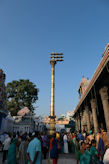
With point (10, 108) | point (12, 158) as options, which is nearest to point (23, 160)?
point (12, 158)

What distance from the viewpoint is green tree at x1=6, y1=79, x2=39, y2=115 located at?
124 ft

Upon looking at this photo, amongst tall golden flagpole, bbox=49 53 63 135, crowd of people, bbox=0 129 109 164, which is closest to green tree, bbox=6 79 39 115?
tall golden flagpole, bbox=49 53 63 135

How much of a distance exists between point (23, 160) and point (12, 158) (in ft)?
1.70

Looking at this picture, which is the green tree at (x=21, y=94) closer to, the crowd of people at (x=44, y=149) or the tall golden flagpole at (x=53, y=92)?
the tall golden flagpole at (x=53, y=92)

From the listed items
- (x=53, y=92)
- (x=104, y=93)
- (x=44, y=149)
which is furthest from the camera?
(x=53, y=92)

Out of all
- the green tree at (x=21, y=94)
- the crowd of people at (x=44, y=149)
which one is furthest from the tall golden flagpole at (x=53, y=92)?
the green tree at (x=21, y=94)

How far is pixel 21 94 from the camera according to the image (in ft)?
130

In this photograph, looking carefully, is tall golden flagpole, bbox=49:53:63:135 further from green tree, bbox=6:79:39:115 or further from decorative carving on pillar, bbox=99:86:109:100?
green tree, bbox=6:79:39:115

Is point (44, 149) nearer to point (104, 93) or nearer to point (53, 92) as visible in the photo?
point (104, 93)

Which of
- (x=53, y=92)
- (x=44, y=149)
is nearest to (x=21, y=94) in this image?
(x=53, y=92)

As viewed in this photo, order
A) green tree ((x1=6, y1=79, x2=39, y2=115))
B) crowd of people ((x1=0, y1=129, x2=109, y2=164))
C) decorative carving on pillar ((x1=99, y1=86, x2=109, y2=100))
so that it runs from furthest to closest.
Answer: green tree ((x1=6, y1=79, x2=39, y2=115))
decorative carving on pillar ((x1=99, y1=86, x2=109, y2=100))
crowd of people ((x1=0, y1=129, x2=109, y2=164))

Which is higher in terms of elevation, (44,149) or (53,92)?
(53,92)

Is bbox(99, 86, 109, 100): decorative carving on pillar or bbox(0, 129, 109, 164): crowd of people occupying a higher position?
bbox(99, 86, 109, 100): decorative carving on pillar

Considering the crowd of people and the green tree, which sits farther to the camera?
the green tree
